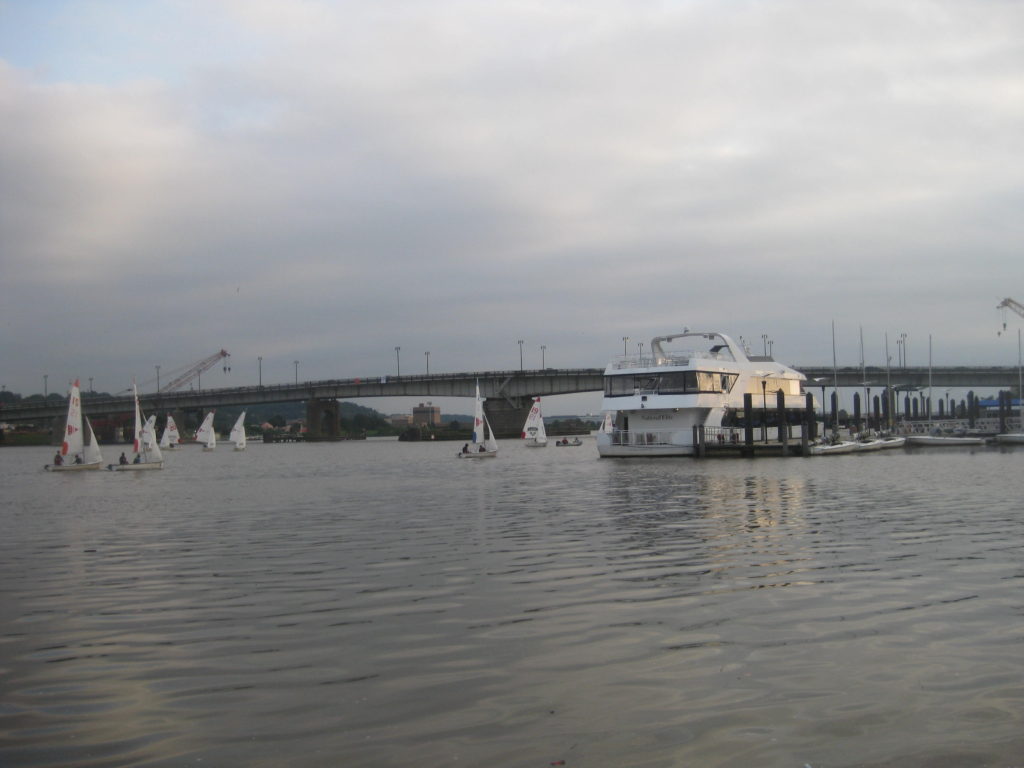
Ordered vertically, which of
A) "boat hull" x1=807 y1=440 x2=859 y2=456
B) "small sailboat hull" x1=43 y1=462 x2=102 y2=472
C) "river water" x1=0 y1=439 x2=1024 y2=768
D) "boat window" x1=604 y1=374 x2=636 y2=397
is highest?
"boat window" x1=604 y1=374 x2=636 y2=397

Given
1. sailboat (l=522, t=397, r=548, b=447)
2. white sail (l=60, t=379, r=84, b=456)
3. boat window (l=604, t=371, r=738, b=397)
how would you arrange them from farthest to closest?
1. sailboat (l=522, t=397, r=548, b=447)
2. white sail (l=60, t=379, r=84, b=456)
3. boat window (l=604, t=371, r=738, b=397)

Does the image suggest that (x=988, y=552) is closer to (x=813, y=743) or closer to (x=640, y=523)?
(x=640, y=523)

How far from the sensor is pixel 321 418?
17125cm

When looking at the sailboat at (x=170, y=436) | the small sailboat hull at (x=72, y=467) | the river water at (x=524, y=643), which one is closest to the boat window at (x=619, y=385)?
the small sailboat hull at (x=72, y=467)

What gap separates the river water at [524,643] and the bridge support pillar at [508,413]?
11638 cm

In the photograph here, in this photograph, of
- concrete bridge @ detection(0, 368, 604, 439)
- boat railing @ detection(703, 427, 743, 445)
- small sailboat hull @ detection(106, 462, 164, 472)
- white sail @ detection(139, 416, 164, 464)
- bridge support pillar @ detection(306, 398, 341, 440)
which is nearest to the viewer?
boat railing @ detection(703, 427, 743, 445)

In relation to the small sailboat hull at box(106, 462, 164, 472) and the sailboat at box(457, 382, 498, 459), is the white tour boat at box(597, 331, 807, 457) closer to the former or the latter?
the sailboat at box(457, 382, 498, 459)

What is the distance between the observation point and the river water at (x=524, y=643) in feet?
24.0

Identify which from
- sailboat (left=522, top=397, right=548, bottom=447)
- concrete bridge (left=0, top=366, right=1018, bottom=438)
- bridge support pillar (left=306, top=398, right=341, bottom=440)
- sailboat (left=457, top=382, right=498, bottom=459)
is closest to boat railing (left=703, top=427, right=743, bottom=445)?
sailboat (left=457, top=382, right=498, bottom=459)

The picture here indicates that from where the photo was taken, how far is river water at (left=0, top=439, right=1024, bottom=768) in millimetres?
7324

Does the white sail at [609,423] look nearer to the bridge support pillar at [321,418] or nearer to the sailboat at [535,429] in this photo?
the sailboat at [535,429]

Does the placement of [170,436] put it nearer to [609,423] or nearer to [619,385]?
[609,423]

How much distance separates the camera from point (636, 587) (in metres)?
13.6

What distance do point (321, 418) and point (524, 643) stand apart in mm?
164730
